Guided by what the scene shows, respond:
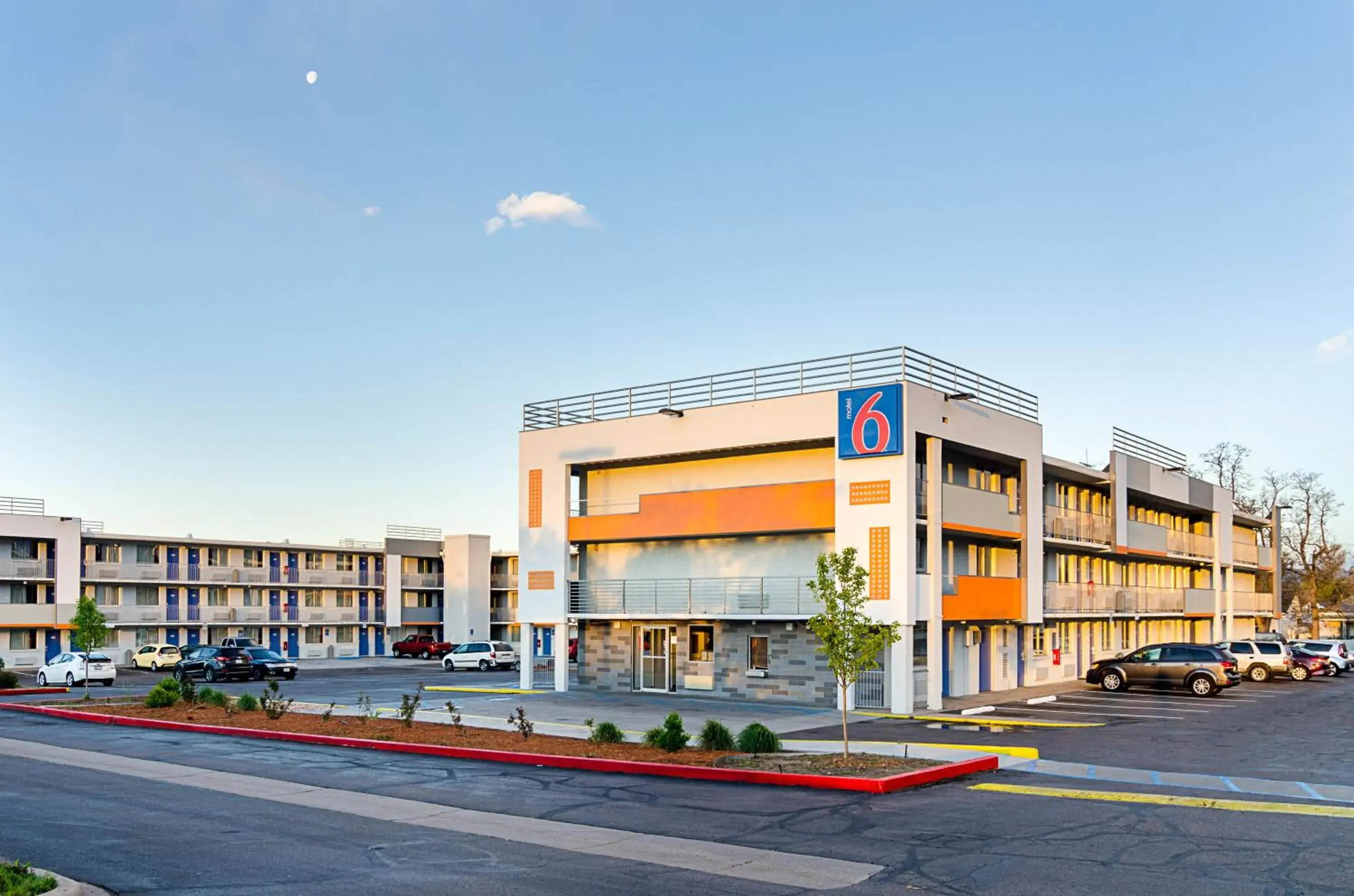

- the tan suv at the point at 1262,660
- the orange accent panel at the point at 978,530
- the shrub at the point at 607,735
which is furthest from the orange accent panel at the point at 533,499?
the tan suv at the point at 1262,660

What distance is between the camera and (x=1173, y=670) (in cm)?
3981

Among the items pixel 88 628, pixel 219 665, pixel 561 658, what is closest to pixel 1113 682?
pixel 561 658

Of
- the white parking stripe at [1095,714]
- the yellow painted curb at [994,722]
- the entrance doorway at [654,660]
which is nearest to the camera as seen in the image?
the yellow painted curb at [994,722]

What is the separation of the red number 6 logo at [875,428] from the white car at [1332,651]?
31240mm

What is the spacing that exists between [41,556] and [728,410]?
47027 millimetres

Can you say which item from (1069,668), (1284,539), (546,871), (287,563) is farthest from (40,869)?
(1284,539)

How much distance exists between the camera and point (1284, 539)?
96.2 meters

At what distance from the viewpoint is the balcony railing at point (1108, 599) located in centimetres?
4275

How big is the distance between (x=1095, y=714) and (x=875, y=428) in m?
9.67

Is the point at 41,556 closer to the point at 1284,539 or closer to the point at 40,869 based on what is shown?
the point at 40,869

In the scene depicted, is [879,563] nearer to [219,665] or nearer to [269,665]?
[269,665]

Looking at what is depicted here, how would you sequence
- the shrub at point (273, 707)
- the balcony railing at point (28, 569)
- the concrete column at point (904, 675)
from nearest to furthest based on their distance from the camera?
the shrub at point (273, 707) < the concrete column at point (904, 675) < the balcony railing at point (28, 569)

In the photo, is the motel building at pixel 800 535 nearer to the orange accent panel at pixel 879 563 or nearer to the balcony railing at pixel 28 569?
the orange accent panel at pixel 879 563

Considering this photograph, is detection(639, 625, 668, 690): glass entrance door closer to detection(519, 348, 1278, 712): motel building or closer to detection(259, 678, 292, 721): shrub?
detection(519, 348, 1278, 712): motel building
